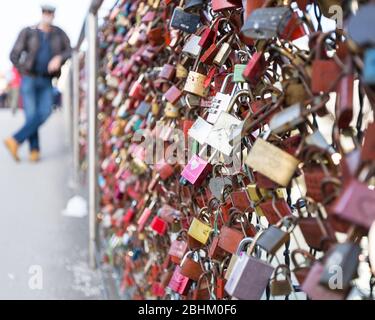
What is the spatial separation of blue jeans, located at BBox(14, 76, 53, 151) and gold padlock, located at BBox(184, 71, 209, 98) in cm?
301

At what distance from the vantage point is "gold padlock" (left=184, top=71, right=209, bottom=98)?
39.9 inches

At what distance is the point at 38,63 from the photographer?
374 centimetres

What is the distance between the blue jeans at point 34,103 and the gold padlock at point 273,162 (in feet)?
11.2

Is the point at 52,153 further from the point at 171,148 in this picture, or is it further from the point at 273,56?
the point at 273,56

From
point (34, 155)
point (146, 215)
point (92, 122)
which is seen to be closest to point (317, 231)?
point (146, 215)

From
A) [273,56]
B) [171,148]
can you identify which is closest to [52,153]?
[171,148]

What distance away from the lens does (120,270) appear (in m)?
2.11

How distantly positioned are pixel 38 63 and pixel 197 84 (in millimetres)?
2988

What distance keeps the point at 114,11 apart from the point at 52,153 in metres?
2.20

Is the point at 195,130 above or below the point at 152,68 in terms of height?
above

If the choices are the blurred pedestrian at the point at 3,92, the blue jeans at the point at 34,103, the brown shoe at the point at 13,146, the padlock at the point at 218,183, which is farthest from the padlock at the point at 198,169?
the blurred pedestrian at the point at 3,92

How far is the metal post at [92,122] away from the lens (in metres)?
2.31

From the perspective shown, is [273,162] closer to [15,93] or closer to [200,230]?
[200,230]

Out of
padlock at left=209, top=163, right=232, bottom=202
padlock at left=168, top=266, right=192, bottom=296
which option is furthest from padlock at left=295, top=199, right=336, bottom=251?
padlock at left=168, top=266, right=192, bottom=296
